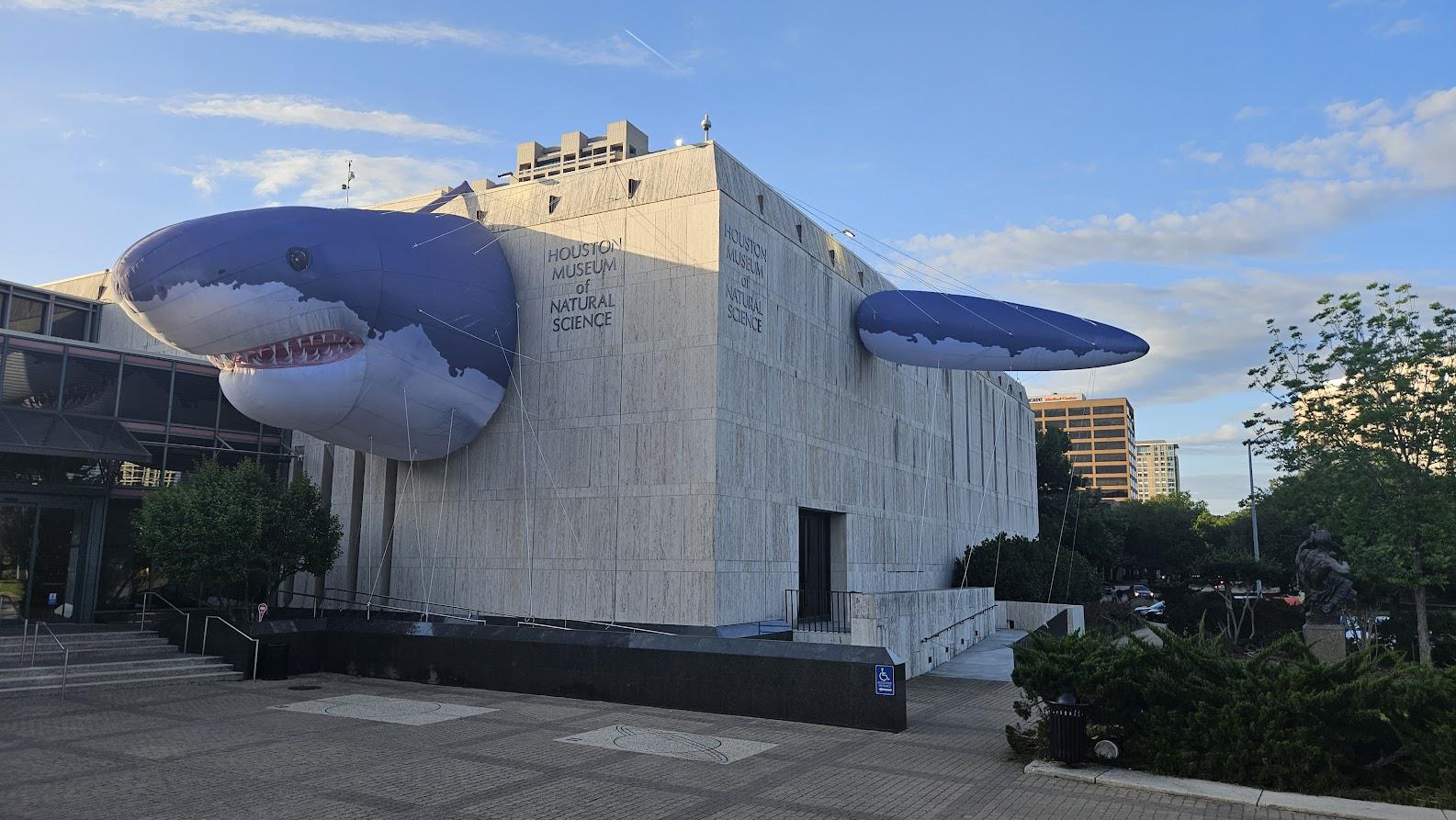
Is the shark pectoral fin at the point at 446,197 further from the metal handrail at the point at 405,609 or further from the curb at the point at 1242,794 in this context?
the curb at the point at 1242,794

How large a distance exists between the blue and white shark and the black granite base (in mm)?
11892

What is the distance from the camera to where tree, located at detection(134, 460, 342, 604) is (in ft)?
67.3

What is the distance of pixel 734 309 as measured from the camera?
2091 cm

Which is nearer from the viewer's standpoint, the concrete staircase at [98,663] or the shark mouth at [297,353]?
the concrete staircase at [98,663]

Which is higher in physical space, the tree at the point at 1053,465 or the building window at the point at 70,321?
the building window at the point at 70,321

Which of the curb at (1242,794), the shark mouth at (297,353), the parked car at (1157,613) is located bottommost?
the parked car at (1157,613)

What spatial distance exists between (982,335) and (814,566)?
7.49 meters

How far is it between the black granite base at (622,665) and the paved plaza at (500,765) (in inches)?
14.8

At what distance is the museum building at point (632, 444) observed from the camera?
20203 mm

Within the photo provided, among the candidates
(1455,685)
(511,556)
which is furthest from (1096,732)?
(511,556)

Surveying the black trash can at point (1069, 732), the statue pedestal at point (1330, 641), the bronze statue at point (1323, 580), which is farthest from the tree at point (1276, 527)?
the black trash can at point (1069, 732)

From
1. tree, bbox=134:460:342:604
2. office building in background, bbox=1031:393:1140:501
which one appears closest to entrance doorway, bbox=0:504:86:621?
tree, bbox=134:460:342:604

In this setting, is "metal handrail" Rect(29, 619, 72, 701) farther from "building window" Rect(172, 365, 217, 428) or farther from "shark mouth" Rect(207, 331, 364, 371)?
"building window" Rect(172, 365, 217, 428)

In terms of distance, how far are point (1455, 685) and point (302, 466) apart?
2597 cm
